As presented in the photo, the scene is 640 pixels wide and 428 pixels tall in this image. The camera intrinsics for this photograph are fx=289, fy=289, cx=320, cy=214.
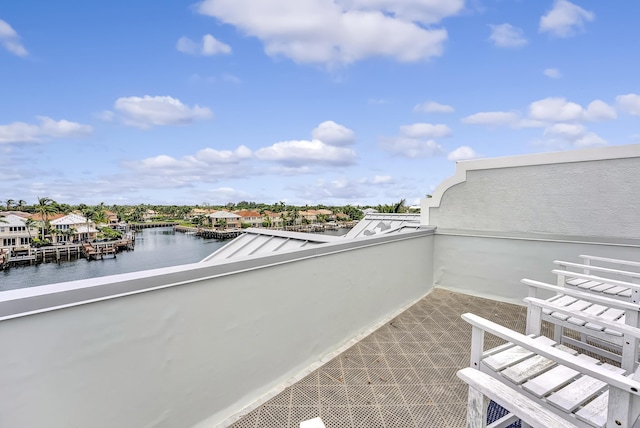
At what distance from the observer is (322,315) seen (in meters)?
2.63

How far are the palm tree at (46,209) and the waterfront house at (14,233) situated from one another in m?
0.73

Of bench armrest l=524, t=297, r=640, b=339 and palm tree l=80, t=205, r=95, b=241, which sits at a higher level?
palm tree l=80, t=205, r=95, b=241

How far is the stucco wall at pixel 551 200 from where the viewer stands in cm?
347

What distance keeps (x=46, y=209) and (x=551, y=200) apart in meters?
14.9

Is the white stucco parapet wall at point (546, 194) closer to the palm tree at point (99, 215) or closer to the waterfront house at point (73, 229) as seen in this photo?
the waterfront house at point (73, 229)

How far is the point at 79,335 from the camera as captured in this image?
4.29 ft

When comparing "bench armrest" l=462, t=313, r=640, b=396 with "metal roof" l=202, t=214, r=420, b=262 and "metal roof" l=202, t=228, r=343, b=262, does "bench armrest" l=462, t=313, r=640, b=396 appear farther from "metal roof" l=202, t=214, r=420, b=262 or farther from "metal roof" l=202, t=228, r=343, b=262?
"metal roof" l=202, t=228, r=343, b=262

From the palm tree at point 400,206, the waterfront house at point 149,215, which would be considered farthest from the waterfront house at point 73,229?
the palm tree at point 400,206

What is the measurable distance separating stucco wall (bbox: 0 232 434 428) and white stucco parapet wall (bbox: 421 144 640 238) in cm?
266

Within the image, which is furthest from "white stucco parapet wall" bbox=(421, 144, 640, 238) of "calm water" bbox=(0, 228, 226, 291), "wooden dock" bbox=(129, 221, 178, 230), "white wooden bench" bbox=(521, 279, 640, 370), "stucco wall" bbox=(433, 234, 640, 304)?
"wooden dock" bbox=(129, 221, 178, 230)

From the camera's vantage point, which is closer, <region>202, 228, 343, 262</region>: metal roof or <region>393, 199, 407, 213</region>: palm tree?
<region>202, 228, 343, 262</region>: metal roof

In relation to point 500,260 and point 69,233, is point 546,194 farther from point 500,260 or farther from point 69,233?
point 69,233

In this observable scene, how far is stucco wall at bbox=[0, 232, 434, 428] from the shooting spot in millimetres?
1217

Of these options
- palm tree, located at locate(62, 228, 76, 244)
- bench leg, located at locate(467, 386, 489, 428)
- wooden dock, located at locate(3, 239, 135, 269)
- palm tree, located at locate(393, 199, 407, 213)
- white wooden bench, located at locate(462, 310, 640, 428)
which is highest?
palm tree, located at locate(393, 199, 407, 213)
